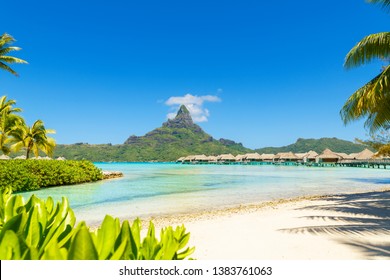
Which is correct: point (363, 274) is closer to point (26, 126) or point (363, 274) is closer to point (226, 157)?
point (26, 126)

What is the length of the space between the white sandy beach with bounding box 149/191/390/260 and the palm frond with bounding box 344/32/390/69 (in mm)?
5238

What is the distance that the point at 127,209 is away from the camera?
11.4 m

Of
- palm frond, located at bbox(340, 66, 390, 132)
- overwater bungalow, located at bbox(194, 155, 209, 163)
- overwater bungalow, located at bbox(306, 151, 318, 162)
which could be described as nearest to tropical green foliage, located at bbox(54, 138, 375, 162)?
overwater bungalow, located at bbox(194, 155, 209, 163)

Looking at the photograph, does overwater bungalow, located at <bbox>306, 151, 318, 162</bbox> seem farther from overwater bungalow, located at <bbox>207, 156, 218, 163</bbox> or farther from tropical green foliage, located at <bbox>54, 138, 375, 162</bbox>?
tropical green foliage, located at <bbox>54, 138, 375, 162</bbox>

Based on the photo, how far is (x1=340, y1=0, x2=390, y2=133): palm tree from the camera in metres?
8.97

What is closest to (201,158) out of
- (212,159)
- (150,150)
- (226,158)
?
(212,159)

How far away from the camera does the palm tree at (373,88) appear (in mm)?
8969

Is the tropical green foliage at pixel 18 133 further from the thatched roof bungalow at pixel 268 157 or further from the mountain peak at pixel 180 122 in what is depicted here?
the mountain peak at pixel 180 122

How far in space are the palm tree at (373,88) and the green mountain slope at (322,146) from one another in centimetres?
11938

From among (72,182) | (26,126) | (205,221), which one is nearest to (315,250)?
(205,221)

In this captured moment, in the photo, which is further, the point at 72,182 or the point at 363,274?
the point at 72,182

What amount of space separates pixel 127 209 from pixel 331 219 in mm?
7320

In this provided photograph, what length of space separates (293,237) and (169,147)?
157 metres

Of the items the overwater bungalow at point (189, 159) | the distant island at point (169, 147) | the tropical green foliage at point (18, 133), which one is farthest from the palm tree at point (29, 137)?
the distant island at point (169, 147)
